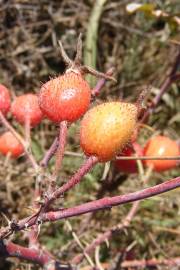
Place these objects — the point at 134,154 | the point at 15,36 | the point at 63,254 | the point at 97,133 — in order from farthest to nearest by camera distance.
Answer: the point at 15,36
the point at 63,254
the point at 134,154
the point at 97,133

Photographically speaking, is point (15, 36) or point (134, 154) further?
point (15, 36)

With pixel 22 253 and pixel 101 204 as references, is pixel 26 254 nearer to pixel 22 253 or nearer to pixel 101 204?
pixel 22 253

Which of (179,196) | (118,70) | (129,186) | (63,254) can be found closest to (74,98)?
(63,254)

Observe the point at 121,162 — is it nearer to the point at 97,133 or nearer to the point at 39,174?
the point at 39,174

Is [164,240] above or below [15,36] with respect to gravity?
below

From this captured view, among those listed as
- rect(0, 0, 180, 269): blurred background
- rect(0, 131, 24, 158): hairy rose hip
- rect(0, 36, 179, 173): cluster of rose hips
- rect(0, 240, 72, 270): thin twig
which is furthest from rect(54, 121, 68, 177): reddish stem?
rect(0, 0, 180, 269): blurred background

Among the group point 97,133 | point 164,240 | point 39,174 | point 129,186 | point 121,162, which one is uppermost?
point 97,133

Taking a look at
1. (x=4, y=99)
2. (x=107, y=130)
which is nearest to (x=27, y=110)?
(x=4, y=99)

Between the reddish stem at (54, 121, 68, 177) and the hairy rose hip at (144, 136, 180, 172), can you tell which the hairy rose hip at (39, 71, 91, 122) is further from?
the hairy rose hip at (144, 136, 180, 172)
